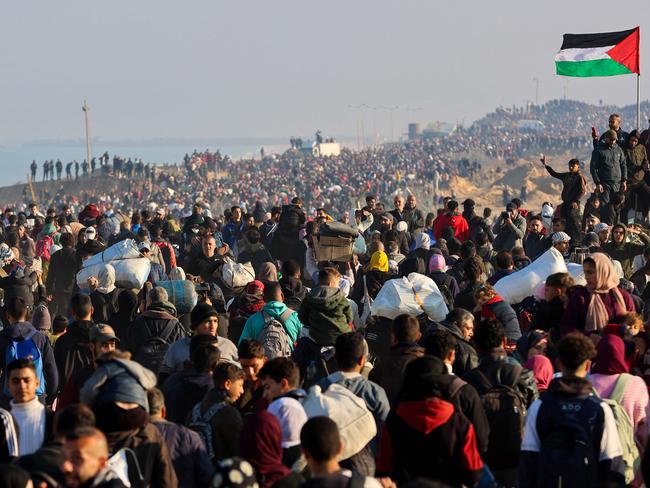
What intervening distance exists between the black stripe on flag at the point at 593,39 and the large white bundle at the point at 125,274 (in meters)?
11.9

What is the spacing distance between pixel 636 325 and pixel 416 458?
261 centimetres

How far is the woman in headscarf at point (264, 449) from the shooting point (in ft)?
19.3

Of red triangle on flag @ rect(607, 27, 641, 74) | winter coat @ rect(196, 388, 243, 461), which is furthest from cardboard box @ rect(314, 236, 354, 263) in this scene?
red triangle on flag @ rect(607, 27, 641, 74)

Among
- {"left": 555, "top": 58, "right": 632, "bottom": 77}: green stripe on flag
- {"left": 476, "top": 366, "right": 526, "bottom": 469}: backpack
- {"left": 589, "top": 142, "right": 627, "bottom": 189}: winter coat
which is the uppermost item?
{"left": 555, "top": 58, "right": 632, "bottom": 77}: green stripe on flag

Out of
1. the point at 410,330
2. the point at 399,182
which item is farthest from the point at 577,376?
the point at 399,182

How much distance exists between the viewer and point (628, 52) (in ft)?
70.7

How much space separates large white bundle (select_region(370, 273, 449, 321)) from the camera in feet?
31.9

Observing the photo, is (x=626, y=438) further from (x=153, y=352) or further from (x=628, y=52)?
(x=628, y=52)

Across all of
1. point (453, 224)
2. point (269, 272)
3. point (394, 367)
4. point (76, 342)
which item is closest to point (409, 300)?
point (394, 367)

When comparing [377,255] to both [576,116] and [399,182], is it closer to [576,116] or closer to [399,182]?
[399,182]

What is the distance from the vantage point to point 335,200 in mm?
53531

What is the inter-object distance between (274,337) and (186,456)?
10.2ft

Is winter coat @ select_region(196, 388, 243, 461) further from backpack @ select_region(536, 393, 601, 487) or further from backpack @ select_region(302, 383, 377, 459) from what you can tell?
backpack @ select_region(536, 393, 601, 487)

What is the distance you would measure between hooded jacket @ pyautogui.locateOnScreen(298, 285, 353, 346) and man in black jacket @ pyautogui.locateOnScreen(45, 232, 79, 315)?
616 centimetres
